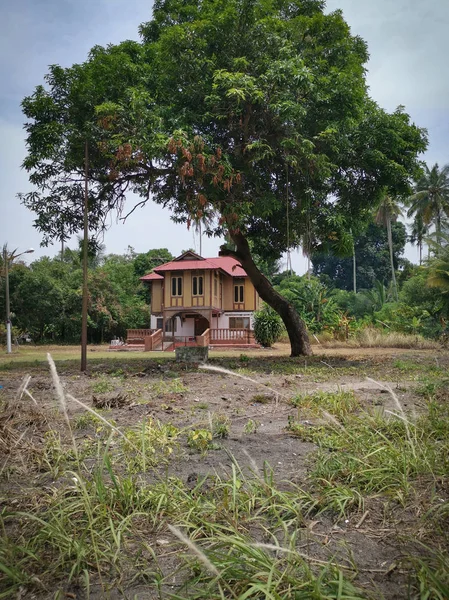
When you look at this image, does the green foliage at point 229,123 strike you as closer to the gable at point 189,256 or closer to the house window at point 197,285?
the house window at point 197,285

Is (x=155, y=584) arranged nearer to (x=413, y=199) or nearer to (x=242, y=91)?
(x=242, y=91)

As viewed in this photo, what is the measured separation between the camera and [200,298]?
108 ft

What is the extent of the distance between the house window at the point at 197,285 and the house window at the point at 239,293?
168 inches

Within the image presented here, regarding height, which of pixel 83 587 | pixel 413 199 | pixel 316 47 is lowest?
pixel 83 587

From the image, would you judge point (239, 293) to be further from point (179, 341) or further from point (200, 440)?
point (200, 440)

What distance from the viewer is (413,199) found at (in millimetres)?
44469

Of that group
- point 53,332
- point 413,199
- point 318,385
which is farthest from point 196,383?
point 413,199

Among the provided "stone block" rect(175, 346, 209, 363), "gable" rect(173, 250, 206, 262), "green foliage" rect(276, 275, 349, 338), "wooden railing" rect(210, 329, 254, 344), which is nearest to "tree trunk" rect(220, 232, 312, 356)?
"stone block" rect(175, 346, 209, 363)

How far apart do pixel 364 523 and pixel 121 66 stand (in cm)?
1111

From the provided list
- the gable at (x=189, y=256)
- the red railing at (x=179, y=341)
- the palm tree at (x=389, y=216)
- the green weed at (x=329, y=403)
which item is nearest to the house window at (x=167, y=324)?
the red railing at (x=179, y=341)

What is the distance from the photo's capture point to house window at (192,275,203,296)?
33031 millimetres

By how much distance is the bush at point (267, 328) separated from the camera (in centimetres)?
2781

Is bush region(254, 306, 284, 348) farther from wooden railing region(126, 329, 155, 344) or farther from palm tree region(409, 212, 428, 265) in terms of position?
palm tree region(409, 212, 428, 265)

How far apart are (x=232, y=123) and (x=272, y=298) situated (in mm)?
5475
